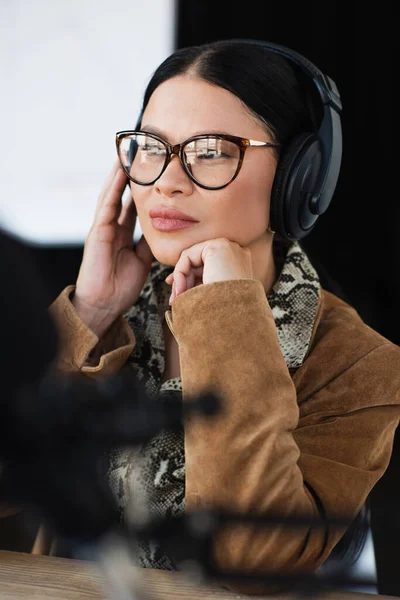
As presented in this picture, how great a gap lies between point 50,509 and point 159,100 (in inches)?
28.9

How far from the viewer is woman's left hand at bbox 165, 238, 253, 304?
819 millimetres

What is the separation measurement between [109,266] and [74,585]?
0.55 m

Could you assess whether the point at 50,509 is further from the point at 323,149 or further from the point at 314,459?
the point at 323,149

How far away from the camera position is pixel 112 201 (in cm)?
108

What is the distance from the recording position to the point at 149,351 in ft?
3.42

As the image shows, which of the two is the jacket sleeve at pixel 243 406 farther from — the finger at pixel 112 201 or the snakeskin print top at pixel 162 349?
the finger at pixel 112 201

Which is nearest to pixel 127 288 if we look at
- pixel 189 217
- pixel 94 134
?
pixel 189 217

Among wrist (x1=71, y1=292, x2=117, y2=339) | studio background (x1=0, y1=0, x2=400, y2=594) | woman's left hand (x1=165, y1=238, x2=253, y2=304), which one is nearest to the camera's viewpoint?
woman's left hand (x1=165, y1=238, x2=253, y2=304)

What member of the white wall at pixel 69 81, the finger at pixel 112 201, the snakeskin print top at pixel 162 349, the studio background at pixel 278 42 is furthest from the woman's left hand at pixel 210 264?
the white wall at pixel 69 81

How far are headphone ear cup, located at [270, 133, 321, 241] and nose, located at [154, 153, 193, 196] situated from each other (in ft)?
0.44

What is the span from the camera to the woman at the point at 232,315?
70cm

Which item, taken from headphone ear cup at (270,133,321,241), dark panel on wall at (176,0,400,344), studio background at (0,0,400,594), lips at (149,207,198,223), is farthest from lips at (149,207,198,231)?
dark panel on wall at (176,0,400,344)

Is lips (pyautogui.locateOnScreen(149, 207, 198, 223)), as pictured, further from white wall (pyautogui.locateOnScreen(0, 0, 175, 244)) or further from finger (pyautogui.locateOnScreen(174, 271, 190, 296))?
white wall (pyautogui.locateOnScreen(0, 0, 175, 244))

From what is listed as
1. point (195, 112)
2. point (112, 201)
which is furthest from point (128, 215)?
point (195, 112)
